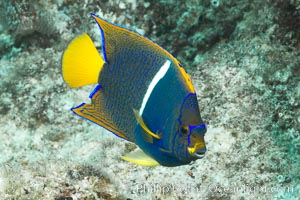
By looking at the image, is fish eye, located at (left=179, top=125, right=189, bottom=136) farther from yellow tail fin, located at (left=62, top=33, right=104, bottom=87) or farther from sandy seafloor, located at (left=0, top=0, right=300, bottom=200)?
sandy seafloor, located at (left=0, top=0, right=300, bottom=200)

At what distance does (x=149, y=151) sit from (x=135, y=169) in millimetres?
1217

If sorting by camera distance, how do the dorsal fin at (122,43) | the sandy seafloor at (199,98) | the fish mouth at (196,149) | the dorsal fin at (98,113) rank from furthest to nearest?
the sandy seafloor at (199,98) < the dorsal fin at (98,113) < the dorsal fin at (122,43) < the fish mouth at (196,149)

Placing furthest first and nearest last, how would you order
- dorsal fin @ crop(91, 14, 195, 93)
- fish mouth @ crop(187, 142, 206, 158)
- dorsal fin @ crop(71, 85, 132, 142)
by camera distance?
dorsal fin @ crop(71, 85, 132, 142)
dorsal fin @ crop(91, 14, 195, 93)
fish mouth @ crop(187, 142, 206, 158)

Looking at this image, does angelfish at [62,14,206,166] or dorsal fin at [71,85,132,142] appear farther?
dorsal fin at [71,85,132,142]

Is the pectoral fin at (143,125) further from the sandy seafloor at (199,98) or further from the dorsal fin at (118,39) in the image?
the sandy seafloor at (199,98)

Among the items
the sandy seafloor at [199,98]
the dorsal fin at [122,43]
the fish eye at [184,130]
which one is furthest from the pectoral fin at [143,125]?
the sandy seafloor at [199,98]

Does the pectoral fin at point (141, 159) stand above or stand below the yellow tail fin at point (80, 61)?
below

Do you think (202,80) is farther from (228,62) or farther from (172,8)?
(172,8)

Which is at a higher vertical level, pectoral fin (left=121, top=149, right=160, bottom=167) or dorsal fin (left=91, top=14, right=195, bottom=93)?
dorsal fin (left=91, top=14, right=195, bottom=93)

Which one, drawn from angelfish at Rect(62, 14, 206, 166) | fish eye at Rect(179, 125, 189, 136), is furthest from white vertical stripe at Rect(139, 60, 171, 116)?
fish eye at Rect(179, 125, 189, 136)

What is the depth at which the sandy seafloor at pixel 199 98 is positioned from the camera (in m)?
2.40

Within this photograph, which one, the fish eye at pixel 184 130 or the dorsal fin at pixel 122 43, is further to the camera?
the dorsal fin at pixel 122 43

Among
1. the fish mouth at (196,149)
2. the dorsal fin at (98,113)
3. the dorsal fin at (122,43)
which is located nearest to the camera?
the fish mouth at (196,149)

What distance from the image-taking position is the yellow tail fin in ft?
5.00
